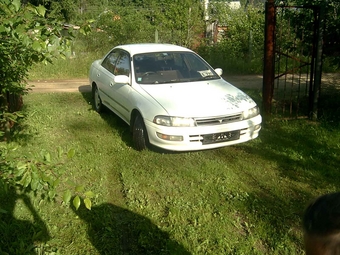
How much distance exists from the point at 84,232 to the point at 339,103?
6753 mm

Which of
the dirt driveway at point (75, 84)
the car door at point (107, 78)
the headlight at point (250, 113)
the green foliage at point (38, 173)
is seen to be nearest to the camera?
the green foliage at point (38, 173)

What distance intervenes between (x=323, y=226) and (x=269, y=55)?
7.13 meters

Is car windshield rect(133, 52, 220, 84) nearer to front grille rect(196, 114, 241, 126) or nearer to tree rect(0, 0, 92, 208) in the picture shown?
front grille rect(196, 114, 241, 126)

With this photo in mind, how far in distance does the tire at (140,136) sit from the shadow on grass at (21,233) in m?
2.08

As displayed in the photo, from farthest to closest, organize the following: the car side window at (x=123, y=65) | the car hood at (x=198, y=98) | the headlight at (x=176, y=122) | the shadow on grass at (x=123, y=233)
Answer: the car side window at (x=123, y=65) < the car hood at (x=198, y=98) < the headlight at (x=176, y=122) < the shadow on grass at (x=123, y=233)

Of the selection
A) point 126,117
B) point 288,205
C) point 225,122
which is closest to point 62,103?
point 126,117

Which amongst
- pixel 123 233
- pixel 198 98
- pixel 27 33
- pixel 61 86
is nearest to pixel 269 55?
pixel 198 98

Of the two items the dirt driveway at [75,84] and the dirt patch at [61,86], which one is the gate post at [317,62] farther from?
the dirt patch at [61,86]

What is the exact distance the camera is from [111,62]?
8672 mm

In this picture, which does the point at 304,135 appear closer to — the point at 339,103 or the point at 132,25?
the point at 339,103

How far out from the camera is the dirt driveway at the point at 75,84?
12.8m

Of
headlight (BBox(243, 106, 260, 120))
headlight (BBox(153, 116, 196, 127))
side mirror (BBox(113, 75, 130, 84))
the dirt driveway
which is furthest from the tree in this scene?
the dirt driveway

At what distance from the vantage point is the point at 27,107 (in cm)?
984

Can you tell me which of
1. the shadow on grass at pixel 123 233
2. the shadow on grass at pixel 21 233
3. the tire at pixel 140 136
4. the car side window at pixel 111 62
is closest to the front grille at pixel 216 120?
the tire at pixel 140 136
